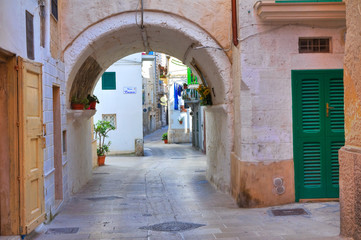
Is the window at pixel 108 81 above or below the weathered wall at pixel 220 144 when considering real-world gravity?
above

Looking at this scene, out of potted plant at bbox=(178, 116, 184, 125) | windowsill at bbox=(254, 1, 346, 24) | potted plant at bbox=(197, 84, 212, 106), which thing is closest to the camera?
windowsill at bbox=(254, 1, 346, 24)

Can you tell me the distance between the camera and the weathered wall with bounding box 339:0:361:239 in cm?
418

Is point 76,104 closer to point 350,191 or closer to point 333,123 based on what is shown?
point 333,123

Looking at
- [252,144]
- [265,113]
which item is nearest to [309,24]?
[265,113]

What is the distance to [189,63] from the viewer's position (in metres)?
11.2

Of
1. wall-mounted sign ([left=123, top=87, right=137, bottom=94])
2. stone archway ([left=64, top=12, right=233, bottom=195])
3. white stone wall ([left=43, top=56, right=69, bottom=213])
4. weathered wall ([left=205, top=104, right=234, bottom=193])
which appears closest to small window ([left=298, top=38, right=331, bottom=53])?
stone archway ([left=64, top=12, right=233, bottom=195])

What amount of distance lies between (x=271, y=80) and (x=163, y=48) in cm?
431

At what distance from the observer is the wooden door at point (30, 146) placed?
5348 mm

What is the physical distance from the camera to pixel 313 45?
26.1 feet

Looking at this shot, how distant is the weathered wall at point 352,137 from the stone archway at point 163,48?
13.8 feet

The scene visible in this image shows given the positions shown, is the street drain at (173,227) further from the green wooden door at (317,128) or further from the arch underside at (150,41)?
the arch underside at (150,41)

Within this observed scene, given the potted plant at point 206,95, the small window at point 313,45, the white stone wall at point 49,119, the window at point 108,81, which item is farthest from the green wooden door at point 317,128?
the window at point 108,81

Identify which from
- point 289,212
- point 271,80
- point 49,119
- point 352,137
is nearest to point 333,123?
point 271,80

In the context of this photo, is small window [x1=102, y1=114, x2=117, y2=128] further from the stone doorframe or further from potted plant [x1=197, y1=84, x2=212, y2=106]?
the stone doorframe
